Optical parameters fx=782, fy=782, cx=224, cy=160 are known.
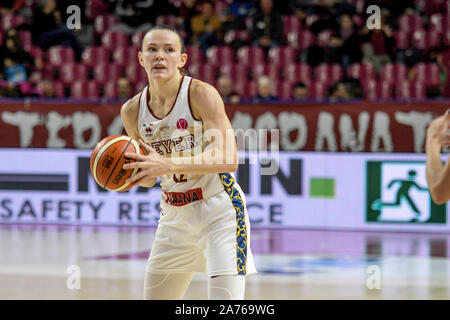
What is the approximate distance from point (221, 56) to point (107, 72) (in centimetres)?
189

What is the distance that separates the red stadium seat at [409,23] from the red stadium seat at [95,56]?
16.5 feet

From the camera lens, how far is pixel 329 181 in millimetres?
10047

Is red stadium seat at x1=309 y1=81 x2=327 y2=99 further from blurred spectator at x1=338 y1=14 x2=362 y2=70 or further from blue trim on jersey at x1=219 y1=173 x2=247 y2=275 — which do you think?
blue trim on jersey at x1=219 y1=173 x2=247 y2=275

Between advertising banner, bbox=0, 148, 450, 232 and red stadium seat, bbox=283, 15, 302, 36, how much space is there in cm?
370

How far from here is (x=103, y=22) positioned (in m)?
14.2

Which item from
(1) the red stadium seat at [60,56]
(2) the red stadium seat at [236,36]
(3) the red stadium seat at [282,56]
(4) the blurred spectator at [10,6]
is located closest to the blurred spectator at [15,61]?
(1) the red stadium seat at [60,56]

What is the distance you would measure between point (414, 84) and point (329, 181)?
2.64 meters

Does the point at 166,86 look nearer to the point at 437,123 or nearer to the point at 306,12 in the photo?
the point at 437,123

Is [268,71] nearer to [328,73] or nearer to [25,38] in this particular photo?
[328,73]

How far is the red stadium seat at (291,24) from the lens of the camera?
521 inches

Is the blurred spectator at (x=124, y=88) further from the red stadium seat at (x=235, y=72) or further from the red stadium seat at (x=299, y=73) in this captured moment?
the red stadium seat at (x=299, y=73)

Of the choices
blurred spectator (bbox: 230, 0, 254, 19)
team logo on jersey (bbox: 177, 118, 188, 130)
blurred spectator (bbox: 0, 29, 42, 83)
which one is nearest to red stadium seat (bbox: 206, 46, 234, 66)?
blurred spectator (bbox: 230, 0, 254, 19)
